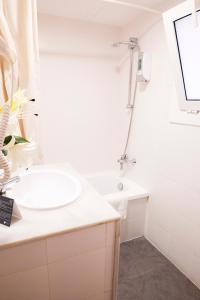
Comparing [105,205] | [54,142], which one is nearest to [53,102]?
[54,142]

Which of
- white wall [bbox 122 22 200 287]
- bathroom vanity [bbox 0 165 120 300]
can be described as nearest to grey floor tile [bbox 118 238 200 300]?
white wall [bbox 122 22 200 287]

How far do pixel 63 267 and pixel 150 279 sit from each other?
3.52ft

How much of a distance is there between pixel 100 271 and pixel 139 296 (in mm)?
782

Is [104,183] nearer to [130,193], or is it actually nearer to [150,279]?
[130,193]

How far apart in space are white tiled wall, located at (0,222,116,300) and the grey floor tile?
2.21 ft

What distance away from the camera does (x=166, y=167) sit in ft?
5.77

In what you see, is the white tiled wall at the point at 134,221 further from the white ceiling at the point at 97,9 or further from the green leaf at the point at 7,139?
the white ceiling at the point at 97,9

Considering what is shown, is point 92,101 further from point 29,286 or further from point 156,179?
point 29,286

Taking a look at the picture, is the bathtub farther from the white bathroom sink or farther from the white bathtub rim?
the white bathroom sink

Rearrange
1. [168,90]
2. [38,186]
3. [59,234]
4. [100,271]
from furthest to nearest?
[168,90]
[38,186]
[100,271]
[59,234]

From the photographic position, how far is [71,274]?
0.85m

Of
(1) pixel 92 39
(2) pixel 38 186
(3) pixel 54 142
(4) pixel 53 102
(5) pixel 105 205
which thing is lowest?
(5) pixel 105 205

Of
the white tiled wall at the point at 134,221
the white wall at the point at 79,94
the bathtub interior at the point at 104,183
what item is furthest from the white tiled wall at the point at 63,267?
the bathtub interior at the point at 104,183

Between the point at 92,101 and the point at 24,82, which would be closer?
the point at 24,82
